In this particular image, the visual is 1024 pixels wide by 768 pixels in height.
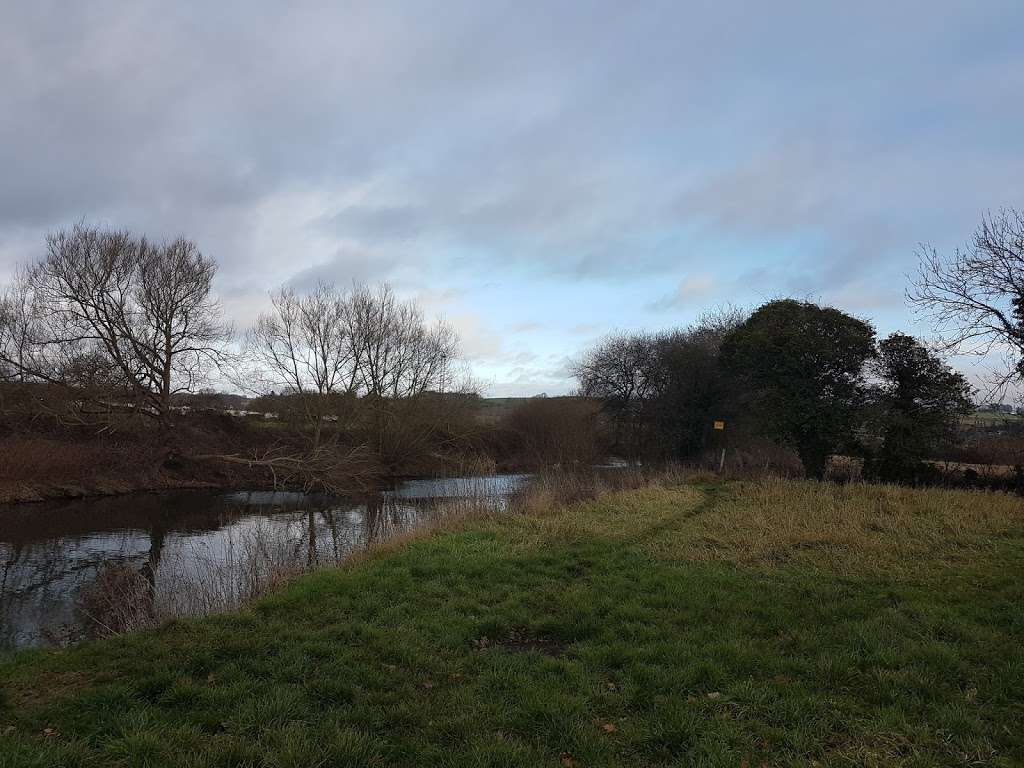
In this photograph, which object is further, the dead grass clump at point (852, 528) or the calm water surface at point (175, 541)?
the calm water surface at point (175, 541)

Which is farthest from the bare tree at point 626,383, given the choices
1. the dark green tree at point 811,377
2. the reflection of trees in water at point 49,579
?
the reflection of trees in water at point 49,579

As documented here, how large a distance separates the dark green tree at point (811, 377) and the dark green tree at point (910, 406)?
649 millimetres

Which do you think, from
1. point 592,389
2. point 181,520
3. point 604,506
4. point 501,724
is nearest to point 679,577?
point 501,724

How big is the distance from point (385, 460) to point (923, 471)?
73.7 ft

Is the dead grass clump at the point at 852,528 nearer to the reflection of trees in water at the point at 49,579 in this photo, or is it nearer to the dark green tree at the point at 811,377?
the dark green tree at the point at 811,377

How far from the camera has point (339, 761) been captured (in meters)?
3.30

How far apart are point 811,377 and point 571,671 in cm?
1709

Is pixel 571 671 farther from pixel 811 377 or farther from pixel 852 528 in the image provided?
pixel 811 377

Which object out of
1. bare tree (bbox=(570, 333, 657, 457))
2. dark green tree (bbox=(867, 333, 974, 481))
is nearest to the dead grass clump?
dark green tree (bbox=(867, 333, 974, 481))

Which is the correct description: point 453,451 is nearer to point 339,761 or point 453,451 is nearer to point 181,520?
point 181,520

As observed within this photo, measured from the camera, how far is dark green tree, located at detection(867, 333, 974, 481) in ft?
56.1

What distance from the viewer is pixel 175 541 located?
49.1ft

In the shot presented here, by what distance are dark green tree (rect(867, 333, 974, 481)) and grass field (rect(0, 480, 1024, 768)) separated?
10212 millimetres

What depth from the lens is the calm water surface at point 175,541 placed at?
8352 millimetres
